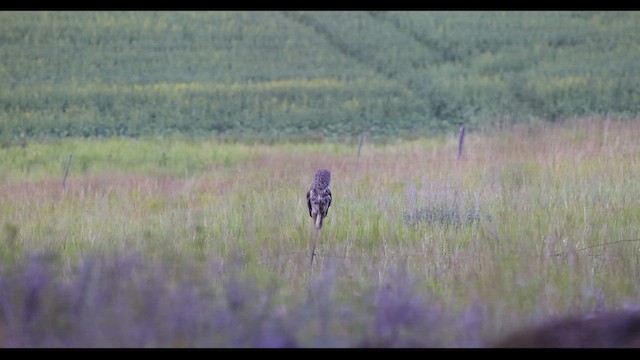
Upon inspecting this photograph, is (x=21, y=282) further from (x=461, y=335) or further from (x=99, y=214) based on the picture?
(x=99, y=214)

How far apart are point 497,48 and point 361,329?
29.7 m

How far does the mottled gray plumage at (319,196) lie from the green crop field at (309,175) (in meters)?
0.48

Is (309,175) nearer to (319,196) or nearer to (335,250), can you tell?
(335,250)

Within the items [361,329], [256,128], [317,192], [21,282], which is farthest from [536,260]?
[256,128]

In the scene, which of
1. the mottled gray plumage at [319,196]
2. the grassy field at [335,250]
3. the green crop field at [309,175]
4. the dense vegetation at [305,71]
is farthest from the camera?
→ the dense vegetation at [305,71]

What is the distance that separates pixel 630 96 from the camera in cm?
2628

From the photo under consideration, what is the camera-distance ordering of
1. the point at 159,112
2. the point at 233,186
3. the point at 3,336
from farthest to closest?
1. the point at 159,112
2. the point at 233,186
3. the point at 3,336

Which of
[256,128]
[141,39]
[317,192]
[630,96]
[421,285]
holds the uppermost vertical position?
[141,39]

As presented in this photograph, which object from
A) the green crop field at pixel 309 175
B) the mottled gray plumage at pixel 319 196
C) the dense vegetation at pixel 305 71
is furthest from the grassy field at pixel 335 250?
the dense vegetation at pixel 305 71

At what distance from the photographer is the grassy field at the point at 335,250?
4883 millimetres

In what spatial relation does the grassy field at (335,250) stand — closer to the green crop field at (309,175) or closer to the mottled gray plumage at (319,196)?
the green crop field at (309,175)

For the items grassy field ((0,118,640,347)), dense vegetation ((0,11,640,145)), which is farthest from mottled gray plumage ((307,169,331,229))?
dense vegetation ((0,11,640,145))

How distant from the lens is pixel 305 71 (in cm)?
3259

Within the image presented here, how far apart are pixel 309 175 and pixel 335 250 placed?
21.5ft
